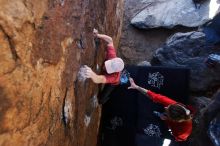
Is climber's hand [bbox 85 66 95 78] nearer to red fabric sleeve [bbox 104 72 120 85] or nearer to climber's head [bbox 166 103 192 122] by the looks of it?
red fabric sleeve [bbox 104 72 120 85]

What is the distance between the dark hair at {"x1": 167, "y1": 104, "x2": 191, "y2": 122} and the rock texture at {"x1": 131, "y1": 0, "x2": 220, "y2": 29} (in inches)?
127

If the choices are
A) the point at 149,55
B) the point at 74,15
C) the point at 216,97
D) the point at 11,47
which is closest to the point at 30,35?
the point at 11,47

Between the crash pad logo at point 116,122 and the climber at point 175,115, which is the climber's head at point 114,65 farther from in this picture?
the crash pad logo at point 116,122

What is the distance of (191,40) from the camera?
22.4 feet

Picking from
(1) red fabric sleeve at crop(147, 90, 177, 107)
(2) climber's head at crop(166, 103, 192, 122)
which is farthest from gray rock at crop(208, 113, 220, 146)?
(1) red fabric sleeve at crop(147, 90, 177, 107)

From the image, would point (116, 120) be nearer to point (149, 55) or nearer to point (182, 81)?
point (182, 81)

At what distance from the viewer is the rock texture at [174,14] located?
25.5ft

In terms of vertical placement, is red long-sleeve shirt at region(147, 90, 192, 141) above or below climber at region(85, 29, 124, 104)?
below

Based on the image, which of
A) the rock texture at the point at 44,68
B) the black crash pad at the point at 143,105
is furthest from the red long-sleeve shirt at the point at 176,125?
the rock texture at the point at 44,68

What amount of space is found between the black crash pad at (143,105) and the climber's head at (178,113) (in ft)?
2.94

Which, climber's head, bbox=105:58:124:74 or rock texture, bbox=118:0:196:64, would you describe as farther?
rock texture, bbox=118:0:196:64

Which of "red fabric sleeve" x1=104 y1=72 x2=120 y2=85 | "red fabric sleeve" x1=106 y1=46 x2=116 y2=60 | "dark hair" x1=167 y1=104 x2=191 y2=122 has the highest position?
"red fabric sleeve" x1=106 y1=46 x2=116 y2=60

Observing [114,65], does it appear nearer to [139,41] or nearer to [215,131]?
[215,131]

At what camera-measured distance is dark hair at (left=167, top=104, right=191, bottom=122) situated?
4855 mm
